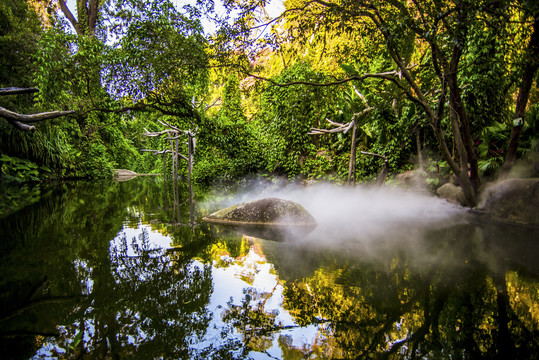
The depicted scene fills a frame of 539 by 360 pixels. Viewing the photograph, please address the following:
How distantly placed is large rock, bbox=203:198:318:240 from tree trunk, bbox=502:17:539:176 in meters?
4.75

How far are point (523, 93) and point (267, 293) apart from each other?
7.17m

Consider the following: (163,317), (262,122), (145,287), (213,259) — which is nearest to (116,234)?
(213,259)

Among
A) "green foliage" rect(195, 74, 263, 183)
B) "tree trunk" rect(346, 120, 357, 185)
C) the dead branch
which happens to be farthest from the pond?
"green foliage" rect(195, 74, 263, 183)

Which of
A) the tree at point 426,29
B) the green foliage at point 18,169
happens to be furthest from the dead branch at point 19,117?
the green foliage at point 18,169

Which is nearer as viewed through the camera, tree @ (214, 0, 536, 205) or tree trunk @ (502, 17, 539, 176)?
tree @ (214, 0, 536, 205)

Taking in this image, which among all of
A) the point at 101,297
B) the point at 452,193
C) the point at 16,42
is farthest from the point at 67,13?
the point at 452,193

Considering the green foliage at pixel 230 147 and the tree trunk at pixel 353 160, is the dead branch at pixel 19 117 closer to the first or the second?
the green foliage at pixel 230 147

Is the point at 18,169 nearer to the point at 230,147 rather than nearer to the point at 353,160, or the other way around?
the point at 230,147

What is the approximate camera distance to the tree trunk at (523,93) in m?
5.54

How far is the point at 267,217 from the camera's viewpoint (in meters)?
6.27

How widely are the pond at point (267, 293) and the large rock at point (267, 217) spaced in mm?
575

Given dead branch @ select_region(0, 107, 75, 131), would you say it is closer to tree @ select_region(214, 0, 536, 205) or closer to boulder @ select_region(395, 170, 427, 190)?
tree @ select_region(214, 0, 536, 205)

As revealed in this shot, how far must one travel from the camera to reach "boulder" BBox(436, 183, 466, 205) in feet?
26.1

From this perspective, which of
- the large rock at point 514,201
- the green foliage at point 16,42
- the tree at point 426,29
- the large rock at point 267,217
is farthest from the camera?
the green foliage at point 16,42
